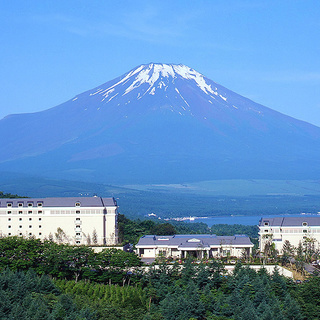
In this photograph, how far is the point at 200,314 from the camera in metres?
40.4

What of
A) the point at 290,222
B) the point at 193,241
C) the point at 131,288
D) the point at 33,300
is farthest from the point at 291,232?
the point at 33,300

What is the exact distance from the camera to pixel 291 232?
5728 cm

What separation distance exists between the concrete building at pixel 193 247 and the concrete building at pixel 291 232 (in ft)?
8.76

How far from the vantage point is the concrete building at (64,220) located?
58188 mm

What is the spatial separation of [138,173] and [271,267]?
143 m

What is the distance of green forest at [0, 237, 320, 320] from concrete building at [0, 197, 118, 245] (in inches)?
329

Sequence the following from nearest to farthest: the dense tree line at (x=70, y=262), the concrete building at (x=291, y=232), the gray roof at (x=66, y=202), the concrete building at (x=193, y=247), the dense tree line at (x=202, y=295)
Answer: the dense tree line at (x=202, y=295) → the dense tree line at (x=70, y=262) → the concrete building at (x=193, y=247) → the concrete building at (x=291, y=232) → the gray roof at (x=66, y=202)

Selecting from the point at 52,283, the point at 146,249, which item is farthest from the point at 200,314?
the point at 146,249

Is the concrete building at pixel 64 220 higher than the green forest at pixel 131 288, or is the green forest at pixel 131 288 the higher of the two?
the concrete building at pixel 64 220

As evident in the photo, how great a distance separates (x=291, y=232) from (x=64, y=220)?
1702 cm

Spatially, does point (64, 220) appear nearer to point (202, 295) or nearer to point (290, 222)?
point (290, 222)

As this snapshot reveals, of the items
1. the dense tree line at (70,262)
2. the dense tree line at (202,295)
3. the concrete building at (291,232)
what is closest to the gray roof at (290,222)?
the concrete building at (291,232)

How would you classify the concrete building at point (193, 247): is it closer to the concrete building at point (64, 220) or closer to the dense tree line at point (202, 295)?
the concrete building at point (64, 220)

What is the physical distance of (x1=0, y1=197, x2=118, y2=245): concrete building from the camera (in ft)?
191
